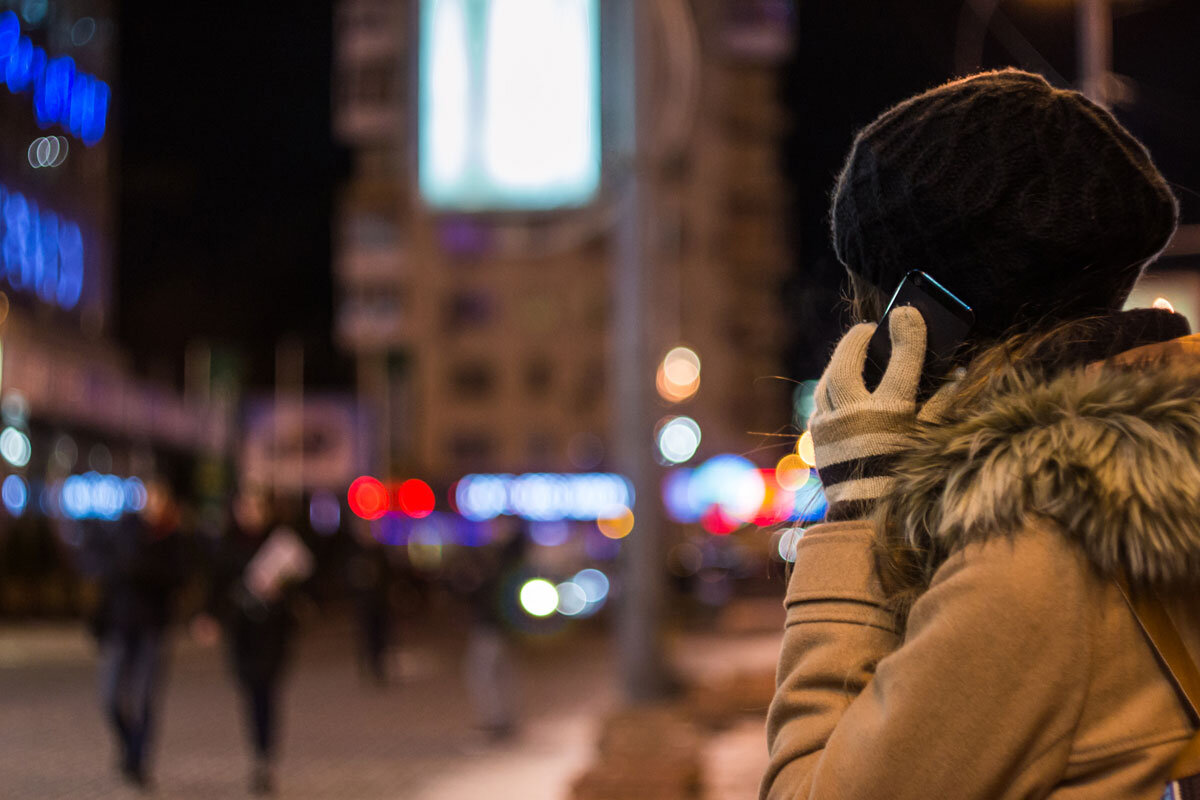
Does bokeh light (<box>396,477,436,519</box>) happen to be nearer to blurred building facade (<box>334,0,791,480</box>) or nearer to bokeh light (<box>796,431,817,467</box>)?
blurred building facade (<box>334,0,791,480</box>)

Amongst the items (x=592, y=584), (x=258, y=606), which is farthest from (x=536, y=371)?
(x=258, y=606)

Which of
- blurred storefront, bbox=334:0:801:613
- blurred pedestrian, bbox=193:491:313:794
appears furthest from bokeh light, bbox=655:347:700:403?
blurred pedestrian, bbox=193:491:313:794

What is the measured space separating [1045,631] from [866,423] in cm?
32

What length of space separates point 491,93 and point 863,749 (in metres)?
12.9

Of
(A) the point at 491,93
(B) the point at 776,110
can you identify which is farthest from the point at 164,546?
(B) the point at 776,110

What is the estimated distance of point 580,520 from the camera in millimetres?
43219

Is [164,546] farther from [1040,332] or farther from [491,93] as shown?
[1040,332]

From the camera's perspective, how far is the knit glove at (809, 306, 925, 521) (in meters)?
1.48

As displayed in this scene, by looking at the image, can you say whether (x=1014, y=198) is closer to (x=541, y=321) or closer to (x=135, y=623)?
(x=135, y=623)

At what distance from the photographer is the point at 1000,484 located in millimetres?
1331

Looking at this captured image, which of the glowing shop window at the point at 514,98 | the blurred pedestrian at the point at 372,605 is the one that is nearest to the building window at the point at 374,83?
the blurred pedestrian at the point at 372,605

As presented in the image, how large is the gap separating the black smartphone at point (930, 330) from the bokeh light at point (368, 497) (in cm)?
3665

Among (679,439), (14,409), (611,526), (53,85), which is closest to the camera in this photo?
(14,409)

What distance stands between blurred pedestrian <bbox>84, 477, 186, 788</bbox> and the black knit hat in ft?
29.7
